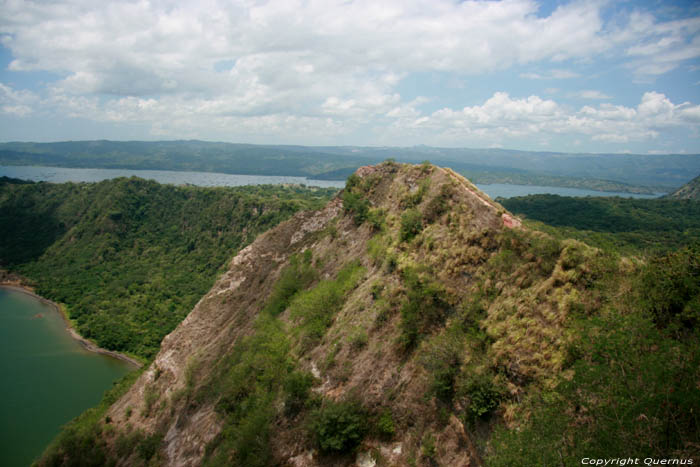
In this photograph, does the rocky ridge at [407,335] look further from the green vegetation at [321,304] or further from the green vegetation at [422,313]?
the green vegetation at [321,304]

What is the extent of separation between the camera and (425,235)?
1841 centimetres

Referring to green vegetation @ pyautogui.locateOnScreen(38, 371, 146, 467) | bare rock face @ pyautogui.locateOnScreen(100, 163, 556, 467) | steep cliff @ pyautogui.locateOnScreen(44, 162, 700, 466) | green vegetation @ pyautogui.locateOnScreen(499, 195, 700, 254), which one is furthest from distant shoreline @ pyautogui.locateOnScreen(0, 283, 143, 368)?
green vegetation @ pyautogui.locateOnScreen(499, 195, 700, 254)

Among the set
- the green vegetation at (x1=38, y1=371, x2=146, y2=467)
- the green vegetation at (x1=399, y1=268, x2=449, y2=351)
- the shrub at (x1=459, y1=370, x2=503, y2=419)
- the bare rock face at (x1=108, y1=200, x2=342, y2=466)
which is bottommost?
the green vegetation at (x1=38, y1=371, x2=146, y2=467)

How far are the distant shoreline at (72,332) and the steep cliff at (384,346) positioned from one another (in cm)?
3550

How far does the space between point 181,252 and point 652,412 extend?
355 ft

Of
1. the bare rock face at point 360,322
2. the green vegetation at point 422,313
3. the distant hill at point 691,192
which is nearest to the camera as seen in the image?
the bare rock face at point 360,322

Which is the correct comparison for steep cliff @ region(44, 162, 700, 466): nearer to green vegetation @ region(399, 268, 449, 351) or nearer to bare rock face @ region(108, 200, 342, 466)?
green vegetation @ region(399, 268, 449, 351)

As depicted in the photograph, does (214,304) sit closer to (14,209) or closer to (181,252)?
(181,252)

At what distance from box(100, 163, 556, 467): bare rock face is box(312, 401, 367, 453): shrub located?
1.10 feet

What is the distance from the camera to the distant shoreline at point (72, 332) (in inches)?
2397

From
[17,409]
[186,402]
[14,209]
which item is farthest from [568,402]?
[14,209]

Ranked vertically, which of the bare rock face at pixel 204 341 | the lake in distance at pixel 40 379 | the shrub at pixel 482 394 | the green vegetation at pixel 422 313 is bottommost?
the lake in distance at pixel 40 379

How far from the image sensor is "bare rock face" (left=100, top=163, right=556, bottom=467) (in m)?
13.4

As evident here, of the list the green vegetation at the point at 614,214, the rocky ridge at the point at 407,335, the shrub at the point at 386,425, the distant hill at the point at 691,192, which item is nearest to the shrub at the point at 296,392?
the rocky ridge at the point at 407,335
